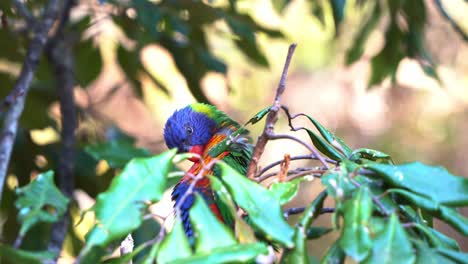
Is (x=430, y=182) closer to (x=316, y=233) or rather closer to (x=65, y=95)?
(x=316, y=233)

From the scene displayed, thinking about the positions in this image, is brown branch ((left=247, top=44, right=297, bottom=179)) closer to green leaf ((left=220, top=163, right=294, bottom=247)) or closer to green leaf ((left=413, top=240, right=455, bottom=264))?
green leaf ((left=220, top=163, right=294, bottom=247))

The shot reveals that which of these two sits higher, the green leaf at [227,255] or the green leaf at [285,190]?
the green leaf at [285,190]

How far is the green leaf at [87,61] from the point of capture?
247 cm

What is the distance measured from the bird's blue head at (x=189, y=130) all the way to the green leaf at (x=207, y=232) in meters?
1.19

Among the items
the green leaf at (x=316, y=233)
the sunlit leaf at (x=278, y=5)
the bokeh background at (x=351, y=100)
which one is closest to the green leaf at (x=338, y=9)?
the sunlit leaf at (x=278, y=5)

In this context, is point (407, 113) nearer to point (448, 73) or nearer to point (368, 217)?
point (448, 73)

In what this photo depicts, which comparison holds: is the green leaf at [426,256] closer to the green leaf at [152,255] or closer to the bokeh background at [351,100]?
the green leaf at [152,255]

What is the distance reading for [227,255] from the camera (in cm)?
83

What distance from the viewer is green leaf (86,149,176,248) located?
89cm

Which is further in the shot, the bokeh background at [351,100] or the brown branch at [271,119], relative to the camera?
the bokeh background at [351,100]

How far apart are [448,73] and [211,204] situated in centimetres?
378

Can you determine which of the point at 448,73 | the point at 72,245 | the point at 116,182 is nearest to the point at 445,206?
the point at 116,182

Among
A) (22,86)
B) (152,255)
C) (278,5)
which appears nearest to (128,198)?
(152,255)

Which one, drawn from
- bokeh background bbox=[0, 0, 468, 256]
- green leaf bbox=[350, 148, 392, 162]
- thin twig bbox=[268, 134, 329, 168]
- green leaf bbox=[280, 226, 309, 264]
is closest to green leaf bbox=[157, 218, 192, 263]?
green leaf bbox=[280, 226, 309, 264]
